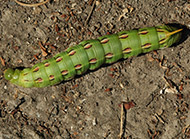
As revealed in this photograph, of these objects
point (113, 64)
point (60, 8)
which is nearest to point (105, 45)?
point (113, 64)

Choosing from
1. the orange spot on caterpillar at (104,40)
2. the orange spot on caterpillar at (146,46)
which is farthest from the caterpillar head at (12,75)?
the orange spot on caterpillar at (146,46)

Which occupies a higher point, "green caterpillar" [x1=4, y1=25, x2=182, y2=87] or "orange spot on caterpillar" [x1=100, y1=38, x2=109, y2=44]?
"orange spot on caterpillar" [x1=100, y1=38, x2=109, y2=44]

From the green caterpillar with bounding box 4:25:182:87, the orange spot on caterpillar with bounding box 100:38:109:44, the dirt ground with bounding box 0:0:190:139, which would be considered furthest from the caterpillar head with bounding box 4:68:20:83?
the orange spot on caterpillar with bounding box 100:38:109:44

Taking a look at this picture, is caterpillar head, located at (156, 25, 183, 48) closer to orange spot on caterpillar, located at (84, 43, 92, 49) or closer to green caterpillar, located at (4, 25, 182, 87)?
green caterpillar, located at (4, 25, 182, 87)

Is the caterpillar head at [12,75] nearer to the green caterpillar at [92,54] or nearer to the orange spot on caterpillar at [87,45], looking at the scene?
the green caterpillar at [92,54]

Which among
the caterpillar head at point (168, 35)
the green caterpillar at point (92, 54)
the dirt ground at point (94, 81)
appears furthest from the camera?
the dirt ground at point (94, 81)

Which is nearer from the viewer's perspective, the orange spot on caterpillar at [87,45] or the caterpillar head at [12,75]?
the orange spot on caterpillar at [87,45]
